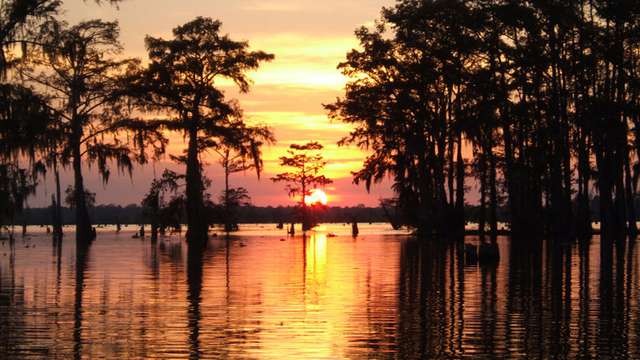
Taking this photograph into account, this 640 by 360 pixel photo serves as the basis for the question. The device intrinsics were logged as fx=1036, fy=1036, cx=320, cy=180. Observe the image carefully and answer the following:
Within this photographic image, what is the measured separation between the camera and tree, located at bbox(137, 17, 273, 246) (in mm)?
66750

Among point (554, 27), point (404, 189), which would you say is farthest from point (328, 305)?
point (404, 189)

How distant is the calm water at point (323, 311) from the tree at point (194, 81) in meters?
30.8

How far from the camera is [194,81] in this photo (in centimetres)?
6756

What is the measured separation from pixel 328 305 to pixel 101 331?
598cm

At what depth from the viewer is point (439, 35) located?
63.9 m

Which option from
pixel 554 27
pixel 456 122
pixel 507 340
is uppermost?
pixel 554 27

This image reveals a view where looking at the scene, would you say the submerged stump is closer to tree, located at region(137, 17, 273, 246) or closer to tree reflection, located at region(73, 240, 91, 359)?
tree reflection, located at region(73, 240, 91, 359)

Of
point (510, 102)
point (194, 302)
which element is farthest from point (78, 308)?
point (510, 102)

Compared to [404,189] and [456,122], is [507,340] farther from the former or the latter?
[404,189]

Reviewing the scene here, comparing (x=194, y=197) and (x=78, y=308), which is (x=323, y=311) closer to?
(x=78, y=308)

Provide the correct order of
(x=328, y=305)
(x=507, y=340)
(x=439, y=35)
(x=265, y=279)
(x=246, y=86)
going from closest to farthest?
1. (x=507, y=340)
2. (x=328, y=305)
3. (x=265, y=279)
4. (x=439, y=35)
5. (x=246, y=86)

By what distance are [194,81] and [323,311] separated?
158ft

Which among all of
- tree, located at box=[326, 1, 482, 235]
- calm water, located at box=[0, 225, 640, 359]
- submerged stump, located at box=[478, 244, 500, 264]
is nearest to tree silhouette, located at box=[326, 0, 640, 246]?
tree, located at box=[326, 1, 482, 235]

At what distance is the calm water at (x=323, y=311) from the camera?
1550 centimetres
